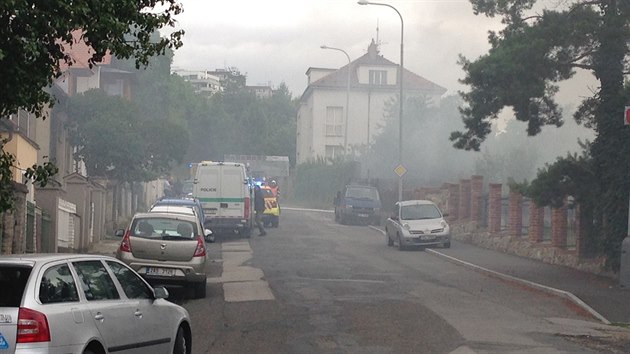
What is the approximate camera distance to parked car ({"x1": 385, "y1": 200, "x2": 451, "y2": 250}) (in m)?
35.5

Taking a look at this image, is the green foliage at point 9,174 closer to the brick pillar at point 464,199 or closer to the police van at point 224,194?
the police van at point 224,194

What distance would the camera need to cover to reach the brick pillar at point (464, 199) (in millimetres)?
42781

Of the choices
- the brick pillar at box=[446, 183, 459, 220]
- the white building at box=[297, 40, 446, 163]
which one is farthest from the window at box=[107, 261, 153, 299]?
the white building at box=[297, 40, 446, 163]

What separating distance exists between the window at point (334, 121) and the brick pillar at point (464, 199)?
50.6 m

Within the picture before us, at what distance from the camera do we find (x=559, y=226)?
29.8m

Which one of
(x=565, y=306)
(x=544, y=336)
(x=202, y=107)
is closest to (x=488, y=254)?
(x=565, y=306)

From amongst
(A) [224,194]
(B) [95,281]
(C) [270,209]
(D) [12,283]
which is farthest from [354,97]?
(D) [12,283]

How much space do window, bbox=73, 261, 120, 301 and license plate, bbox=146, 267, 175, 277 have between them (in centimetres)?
896

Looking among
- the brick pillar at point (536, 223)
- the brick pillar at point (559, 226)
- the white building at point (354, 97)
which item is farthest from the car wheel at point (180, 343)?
the white building at point (354, 97)

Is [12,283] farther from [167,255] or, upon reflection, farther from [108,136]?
[108,136]

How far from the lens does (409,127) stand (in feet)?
250

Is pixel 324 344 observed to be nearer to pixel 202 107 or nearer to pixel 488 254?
pixel 488 254

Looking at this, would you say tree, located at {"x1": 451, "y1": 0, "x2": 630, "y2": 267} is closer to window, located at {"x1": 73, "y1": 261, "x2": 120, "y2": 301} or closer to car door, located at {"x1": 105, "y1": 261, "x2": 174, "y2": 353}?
car door, located at {"x1": 105, "y1": 261, "x2": 174, "y2": 353}

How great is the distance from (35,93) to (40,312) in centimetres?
231
